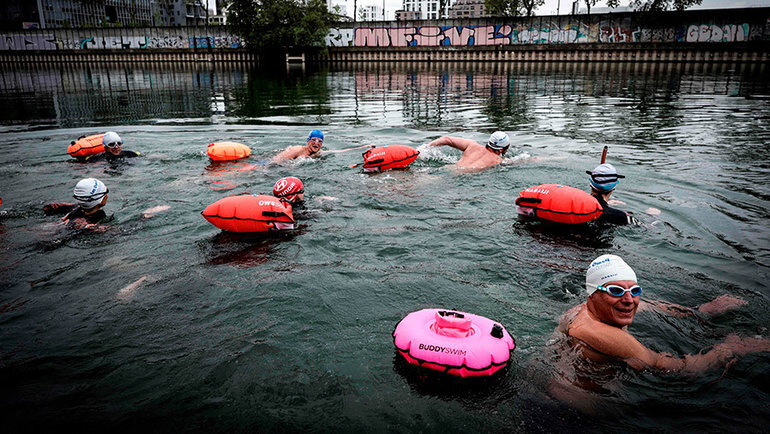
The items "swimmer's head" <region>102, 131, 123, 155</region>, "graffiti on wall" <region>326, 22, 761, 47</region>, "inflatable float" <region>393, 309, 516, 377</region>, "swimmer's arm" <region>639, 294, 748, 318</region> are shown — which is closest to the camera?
"inflatable float" <region>393, 309, 516, 377</region>

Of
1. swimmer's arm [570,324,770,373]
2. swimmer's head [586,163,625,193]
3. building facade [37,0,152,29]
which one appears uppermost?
building facade [37,0,152,29]

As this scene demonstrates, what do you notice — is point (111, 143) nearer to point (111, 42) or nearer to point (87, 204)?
point (87, 204)

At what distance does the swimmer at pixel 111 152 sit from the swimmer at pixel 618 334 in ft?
38.7

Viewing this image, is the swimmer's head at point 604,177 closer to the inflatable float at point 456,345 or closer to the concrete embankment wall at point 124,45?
the inflatable float at point 456,345

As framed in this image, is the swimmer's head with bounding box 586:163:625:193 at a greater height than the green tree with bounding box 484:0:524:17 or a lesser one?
lesser

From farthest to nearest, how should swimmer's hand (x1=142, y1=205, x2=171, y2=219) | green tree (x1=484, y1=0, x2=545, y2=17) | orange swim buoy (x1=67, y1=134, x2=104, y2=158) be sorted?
green tree (x1=484, y1=0, x2=545, y2=17) < orange swim buoy (x1=67, y1=134, x2=104, y2=158) < swimmer's hand (x1=142, y1=205, x2=171, y2=219)

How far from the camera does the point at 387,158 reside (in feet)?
35.3

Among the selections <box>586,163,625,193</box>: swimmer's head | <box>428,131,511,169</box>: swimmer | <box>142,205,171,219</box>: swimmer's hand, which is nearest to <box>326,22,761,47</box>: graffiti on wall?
<box>428,131,511,169</box>: swimmer

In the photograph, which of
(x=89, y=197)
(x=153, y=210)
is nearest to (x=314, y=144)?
(x=153, y=210)

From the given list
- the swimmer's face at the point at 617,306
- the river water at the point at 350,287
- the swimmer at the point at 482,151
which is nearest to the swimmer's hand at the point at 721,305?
the river water at the point at 350,287

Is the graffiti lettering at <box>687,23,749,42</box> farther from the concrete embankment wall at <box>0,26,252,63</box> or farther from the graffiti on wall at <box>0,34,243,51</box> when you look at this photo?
the graffiti on wall at <box>0,34,243,51</box>

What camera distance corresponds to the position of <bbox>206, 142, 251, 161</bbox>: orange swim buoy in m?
11.7

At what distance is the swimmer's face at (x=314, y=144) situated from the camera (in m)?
11.8

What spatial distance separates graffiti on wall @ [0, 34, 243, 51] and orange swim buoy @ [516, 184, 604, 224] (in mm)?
69078
